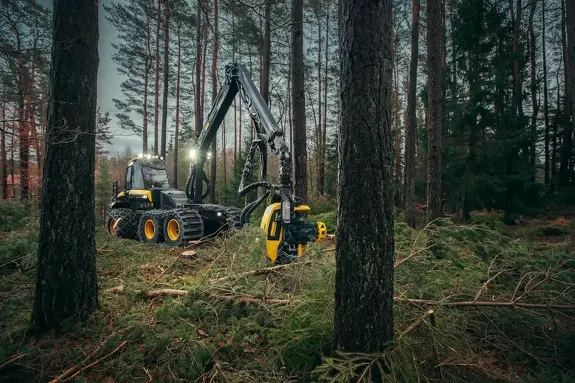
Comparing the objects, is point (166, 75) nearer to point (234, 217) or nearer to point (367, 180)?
point (234, 217)

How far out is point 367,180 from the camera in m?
2.30

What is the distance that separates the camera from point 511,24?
14.9 meters

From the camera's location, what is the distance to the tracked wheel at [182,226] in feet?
26.9

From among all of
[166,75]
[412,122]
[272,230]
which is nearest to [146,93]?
[166,75]

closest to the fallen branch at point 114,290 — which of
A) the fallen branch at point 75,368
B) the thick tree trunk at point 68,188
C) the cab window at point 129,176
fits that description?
the thick tree trunk at point 68,188

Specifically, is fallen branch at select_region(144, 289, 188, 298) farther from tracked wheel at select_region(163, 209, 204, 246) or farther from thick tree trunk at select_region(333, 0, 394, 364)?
tracked wheel at select_region(163, 209, 204, 246)

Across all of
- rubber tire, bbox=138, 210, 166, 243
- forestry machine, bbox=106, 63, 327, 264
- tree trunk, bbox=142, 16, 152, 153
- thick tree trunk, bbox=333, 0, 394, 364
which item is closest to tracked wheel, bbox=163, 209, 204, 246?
forestry machine, bbox=106, 63, 327, 264

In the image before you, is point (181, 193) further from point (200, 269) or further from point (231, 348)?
point (231, 348)

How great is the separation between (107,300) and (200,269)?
1911mm

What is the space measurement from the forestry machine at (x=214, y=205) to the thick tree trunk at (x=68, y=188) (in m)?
2.73

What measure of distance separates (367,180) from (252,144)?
4972 mm

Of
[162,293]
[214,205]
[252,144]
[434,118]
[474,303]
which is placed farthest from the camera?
[214,205]

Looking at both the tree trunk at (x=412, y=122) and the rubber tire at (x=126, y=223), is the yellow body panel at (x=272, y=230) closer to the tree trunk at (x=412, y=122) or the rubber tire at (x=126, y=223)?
the rubber tire at (x=126, y=223)

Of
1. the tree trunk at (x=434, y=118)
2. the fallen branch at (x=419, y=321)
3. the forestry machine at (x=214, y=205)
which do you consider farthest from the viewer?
the tree trunk at (x=434, y=118)
